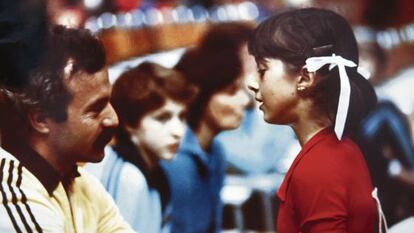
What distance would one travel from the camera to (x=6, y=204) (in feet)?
6.04

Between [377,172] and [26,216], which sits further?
[377,172]

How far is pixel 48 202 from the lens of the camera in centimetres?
187

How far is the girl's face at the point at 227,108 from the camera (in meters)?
1.94

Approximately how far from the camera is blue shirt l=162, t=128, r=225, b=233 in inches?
75.8

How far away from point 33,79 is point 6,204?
332 millimetres

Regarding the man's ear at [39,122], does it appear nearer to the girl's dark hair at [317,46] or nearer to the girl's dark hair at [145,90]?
the girl's dark hair at [145,90]

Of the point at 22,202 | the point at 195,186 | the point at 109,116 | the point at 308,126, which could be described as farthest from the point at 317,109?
the point at 22,202

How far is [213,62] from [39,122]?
489 mm

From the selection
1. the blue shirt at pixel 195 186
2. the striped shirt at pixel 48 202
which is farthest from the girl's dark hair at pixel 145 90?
the striped shirt at pixel 48 202

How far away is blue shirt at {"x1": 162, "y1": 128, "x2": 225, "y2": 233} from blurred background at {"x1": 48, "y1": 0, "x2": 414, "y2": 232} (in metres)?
0.03

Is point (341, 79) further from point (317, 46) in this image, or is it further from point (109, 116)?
point (109, 116)

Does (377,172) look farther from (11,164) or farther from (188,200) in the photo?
(11,164)

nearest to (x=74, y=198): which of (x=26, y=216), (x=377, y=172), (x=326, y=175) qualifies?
(x=26, y=216)

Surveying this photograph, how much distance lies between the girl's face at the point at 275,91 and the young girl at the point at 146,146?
0.19 meters
